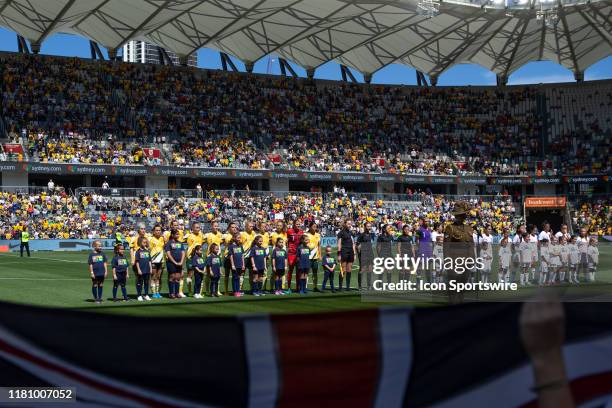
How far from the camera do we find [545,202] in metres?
55.7

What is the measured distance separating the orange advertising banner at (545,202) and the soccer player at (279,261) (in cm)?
4069

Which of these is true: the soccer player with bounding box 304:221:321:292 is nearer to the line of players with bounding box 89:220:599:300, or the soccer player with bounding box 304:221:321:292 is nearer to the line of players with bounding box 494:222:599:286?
the line of players with bounding box 89:220:599:300

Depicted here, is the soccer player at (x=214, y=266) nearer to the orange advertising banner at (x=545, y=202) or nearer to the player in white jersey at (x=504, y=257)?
the player in white jersey at (x=504, y=257)

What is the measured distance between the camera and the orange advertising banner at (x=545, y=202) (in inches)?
2179

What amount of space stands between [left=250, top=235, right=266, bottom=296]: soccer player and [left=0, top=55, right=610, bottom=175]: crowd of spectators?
2861 centimetres

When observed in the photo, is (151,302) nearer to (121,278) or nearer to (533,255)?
(121,278)

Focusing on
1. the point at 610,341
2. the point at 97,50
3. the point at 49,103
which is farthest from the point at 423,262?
the point at 97,50

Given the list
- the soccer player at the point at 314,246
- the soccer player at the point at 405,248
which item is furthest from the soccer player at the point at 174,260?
the soccer player at the point at 405,248

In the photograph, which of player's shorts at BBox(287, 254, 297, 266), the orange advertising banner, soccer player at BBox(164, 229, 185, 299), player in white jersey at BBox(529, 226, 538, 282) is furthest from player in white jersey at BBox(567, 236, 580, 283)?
the orange advertising banner

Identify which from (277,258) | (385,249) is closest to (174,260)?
(277,258)

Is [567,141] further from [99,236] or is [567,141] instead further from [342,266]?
[342,266]

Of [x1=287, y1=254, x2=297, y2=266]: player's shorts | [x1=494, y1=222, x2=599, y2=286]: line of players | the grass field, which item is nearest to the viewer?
the grass field

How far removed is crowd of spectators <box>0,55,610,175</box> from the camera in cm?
4709

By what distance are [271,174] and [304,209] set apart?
4.52 meters
